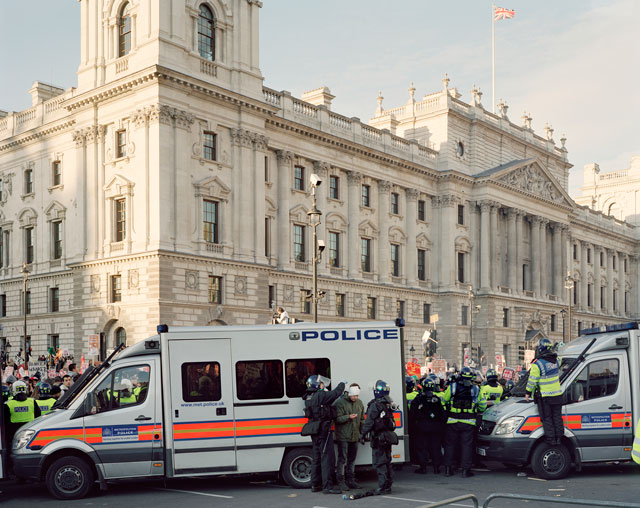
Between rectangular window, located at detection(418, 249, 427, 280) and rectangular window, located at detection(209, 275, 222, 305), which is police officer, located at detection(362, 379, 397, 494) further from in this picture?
rectangular window, located at detection(418, 249, 427, 280)

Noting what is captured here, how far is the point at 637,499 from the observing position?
12234 mm

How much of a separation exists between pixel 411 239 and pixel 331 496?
45.4 m

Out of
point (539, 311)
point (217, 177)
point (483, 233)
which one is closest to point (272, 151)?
point (217, 177)

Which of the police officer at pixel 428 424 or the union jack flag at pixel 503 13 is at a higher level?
the union jack flag at pixel 503 13

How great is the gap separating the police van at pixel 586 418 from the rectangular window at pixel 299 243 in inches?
1309

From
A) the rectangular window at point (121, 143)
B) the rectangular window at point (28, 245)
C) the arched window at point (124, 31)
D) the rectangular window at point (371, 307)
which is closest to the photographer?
the rectangular window at point (121, 143)

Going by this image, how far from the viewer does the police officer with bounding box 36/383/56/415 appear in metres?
14.9

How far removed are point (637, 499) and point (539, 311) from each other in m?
57.7

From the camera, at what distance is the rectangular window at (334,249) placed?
50719 mm

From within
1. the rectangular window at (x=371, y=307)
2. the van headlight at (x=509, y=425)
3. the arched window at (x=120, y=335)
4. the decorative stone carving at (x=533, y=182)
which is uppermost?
the decorative stone carving at (x=533, y=182)

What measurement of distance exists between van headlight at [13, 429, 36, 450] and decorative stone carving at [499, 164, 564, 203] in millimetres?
54136

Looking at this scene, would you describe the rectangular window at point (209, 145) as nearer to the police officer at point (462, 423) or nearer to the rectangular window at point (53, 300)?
the rectangular window at point (53, 300)

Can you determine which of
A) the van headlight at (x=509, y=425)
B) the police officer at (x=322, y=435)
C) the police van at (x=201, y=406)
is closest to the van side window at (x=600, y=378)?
the van headlight at (x=509, y=425)

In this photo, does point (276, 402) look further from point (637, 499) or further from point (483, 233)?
point (483, 233)
